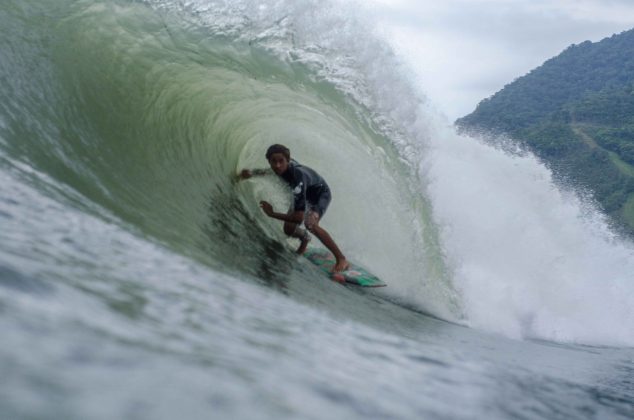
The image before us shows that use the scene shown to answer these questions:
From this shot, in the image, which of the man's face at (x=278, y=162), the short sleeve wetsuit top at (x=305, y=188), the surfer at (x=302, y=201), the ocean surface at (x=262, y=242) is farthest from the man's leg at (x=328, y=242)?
the man's face at (x=278, y=162)

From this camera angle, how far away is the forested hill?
67.1 meters

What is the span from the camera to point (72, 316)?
150 centimetres

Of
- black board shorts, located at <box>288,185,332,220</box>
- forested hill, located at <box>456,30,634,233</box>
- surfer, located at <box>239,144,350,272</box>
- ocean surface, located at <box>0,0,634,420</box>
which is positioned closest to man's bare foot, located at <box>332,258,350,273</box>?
surfer, located at <box>239,144,350,272</box>

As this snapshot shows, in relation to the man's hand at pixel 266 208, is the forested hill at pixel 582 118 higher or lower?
higher

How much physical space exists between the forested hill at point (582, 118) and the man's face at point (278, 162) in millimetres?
27557

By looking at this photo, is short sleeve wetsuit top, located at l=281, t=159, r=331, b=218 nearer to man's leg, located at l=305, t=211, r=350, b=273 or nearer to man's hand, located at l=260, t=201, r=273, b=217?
man's leg, located at l=305, t=211, r=350, b=273

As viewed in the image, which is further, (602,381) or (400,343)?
(602,381)

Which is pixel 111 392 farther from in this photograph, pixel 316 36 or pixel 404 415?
pixel 316 36

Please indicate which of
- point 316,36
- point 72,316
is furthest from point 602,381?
point 316,36

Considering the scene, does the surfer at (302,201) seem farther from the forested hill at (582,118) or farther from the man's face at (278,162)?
the forested hill at (582,118)

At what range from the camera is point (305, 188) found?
6.07 metres

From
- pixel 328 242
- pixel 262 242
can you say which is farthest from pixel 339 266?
pixel 262 242

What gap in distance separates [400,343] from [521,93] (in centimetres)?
12431

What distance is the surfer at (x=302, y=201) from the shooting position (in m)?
5.91
